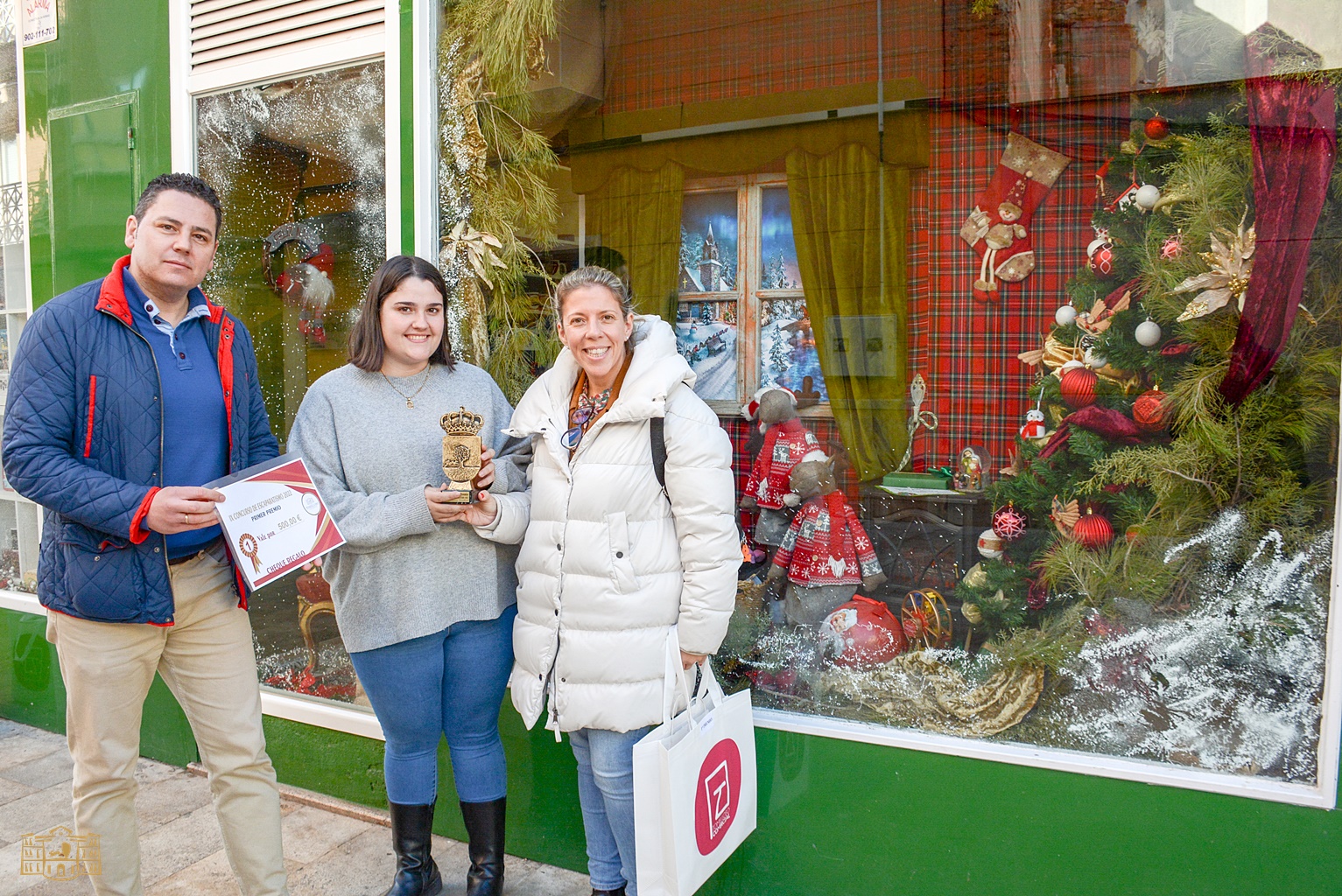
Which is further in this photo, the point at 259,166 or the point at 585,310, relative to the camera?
the point at 259,166

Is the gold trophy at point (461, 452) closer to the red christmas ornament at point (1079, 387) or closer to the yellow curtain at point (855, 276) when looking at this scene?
the yellow curtain at point (855, 276)

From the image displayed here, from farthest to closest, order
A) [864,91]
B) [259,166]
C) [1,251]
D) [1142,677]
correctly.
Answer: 1. [1,251]
2. [259,166]
3. [864,91]
4. [1142,677]

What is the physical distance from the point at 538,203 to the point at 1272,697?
106 inches

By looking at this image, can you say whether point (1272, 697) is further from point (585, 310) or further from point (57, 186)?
point (57, 186)

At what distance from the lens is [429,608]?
2391mm

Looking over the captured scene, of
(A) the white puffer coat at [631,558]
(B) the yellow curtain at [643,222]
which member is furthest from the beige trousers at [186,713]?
(B) the yellow curtain at [643,222]

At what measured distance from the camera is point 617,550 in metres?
2.23

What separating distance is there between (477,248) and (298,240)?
35.2 inches

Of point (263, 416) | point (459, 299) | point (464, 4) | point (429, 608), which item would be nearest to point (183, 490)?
point (263, 416)

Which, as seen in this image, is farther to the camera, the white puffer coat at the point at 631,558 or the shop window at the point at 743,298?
the shop window at the point at 743,298

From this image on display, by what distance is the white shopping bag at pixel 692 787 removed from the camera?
203cm

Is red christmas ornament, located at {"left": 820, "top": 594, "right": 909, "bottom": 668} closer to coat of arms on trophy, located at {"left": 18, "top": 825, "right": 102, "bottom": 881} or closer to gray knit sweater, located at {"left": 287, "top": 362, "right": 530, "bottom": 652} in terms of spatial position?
gray knit sweater, located at {"left": 287, "top": 362, "right": 530, "bottom": 652}

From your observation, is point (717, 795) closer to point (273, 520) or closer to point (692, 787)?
point (692, 787)

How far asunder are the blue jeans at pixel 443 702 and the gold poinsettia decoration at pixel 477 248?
1.26 metres
